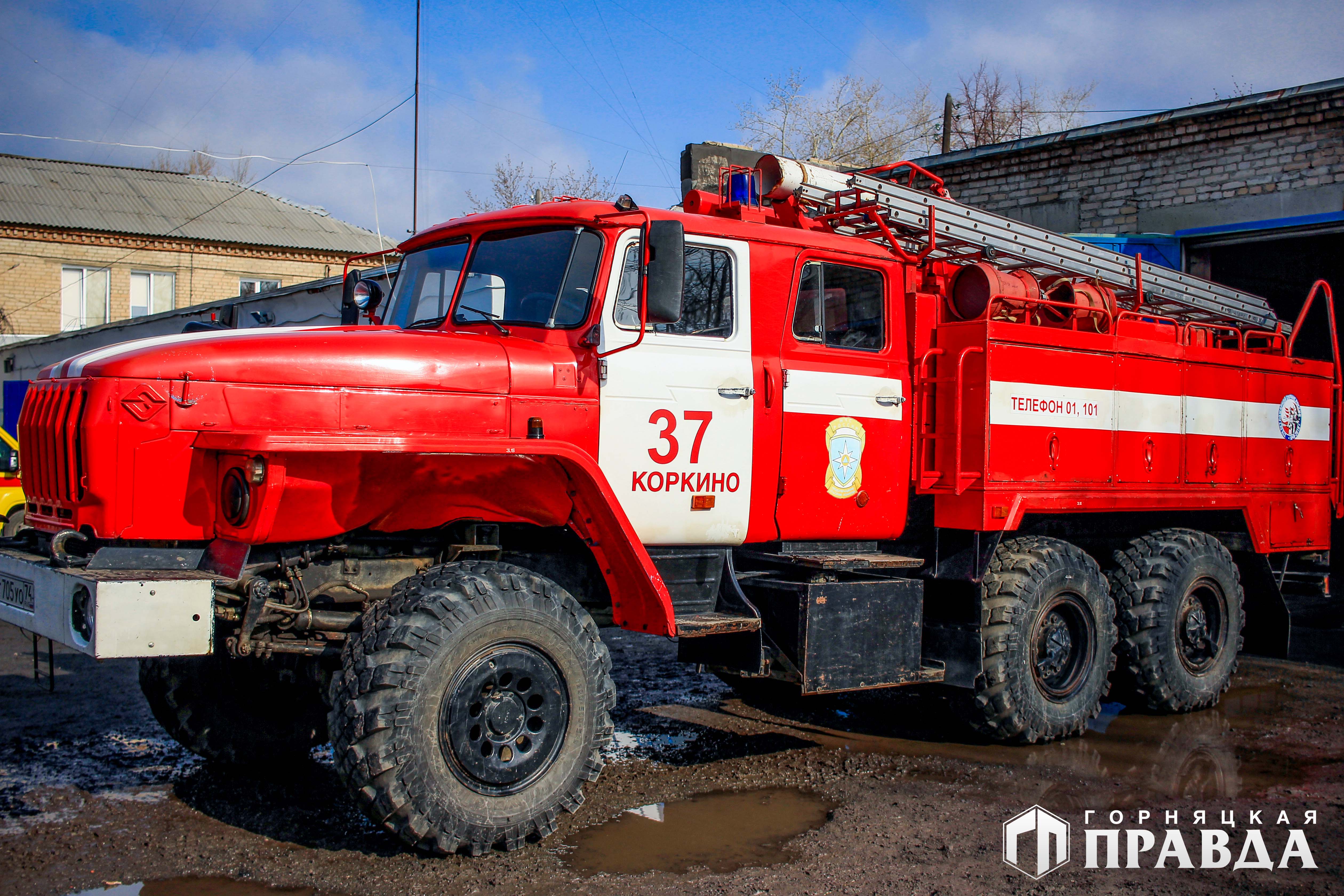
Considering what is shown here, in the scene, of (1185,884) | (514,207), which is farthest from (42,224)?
(1185,884)

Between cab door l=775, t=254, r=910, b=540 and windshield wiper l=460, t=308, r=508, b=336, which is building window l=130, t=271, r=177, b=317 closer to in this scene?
windshield wiper l=460, t=308, r=508, b=336

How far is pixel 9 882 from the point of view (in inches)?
163

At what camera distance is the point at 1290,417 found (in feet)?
27.7

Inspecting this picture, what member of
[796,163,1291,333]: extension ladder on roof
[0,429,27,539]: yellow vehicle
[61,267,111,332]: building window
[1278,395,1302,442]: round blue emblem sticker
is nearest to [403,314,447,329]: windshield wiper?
[796,163,1291,333]: extension ladder on roof

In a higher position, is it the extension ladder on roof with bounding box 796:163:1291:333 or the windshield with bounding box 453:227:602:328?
the extension ladder on roof with bounding box 796:163:1291:333

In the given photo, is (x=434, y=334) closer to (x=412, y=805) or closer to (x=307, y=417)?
(x=307, y=417)

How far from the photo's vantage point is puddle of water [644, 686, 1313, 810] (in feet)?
18.8

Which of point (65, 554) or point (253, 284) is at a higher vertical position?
point (253, 284)

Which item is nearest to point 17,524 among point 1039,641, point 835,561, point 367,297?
point 367,297

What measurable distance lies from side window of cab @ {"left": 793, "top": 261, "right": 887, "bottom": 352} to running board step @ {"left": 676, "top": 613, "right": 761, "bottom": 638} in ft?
4.97

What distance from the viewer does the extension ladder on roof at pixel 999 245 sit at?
6484 millimetres

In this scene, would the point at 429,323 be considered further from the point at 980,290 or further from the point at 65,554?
the point at 980,290

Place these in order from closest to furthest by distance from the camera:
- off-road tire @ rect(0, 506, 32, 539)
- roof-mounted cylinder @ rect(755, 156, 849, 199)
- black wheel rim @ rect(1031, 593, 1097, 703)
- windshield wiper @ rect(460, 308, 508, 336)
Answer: off-road tire @ rect(0, 506, 32, 539) → windshield wiper @ rect(460, 308, 508, 336) → roof-mounted cylinder @ rect(755, 156, 849, 199) → black wheel rim @ rect(1031, 593, 1097, 703)

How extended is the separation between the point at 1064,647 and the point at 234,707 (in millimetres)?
4800
